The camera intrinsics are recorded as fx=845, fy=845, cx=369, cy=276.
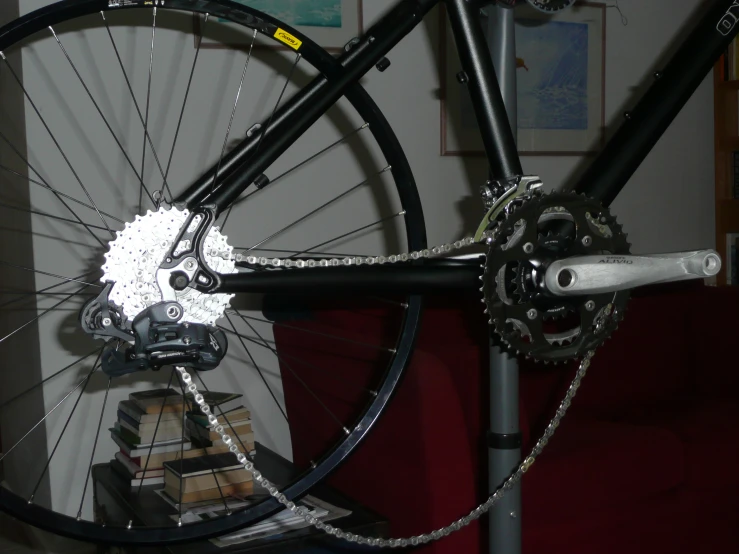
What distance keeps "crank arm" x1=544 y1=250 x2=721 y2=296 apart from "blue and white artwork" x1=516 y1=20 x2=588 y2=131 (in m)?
1.57

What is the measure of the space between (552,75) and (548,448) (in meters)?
1.35

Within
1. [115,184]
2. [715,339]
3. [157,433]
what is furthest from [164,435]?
[715,339]

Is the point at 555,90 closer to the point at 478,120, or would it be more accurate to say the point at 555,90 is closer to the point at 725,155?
the point at 725,155

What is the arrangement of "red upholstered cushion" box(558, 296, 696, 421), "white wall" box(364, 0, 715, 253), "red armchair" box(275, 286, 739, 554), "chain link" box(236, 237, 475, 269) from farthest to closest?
"white wall" box(364, 0, 715, 253)
"red upholstered cushion" box(558, 296, 696, 421)
"red armchair" box(275, 286, 739, 554)
"chain link" box(236, 237, 475, 269)

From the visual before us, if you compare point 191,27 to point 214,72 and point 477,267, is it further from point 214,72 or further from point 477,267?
point 477,267

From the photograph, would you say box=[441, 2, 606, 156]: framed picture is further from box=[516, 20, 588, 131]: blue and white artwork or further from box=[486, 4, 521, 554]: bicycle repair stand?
box=[486, 4, 521, 554]: bicycle repair stand

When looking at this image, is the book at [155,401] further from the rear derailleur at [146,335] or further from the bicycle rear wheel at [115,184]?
the rear derailleur at [146,335]

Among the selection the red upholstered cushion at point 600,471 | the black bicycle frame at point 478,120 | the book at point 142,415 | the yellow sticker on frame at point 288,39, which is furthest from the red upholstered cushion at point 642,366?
the yellow sticker on frame at point 288,39

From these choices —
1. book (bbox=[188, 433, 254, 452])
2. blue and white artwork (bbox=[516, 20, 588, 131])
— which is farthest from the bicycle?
blue and white artwork (bbox=[516, 20, 588, 131])

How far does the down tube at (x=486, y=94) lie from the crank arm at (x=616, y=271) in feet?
0.52

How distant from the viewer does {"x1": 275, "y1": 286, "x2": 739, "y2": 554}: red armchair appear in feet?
5.21

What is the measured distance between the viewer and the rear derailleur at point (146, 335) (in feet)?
3.33

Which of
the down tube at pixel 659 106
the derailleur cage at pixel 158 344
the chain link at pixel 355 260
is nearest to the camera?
the derailleur cage at pixel 158 344

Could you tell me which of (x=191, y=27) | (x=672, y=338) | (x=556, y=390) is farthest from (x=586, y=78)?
(x=191, y=27)
